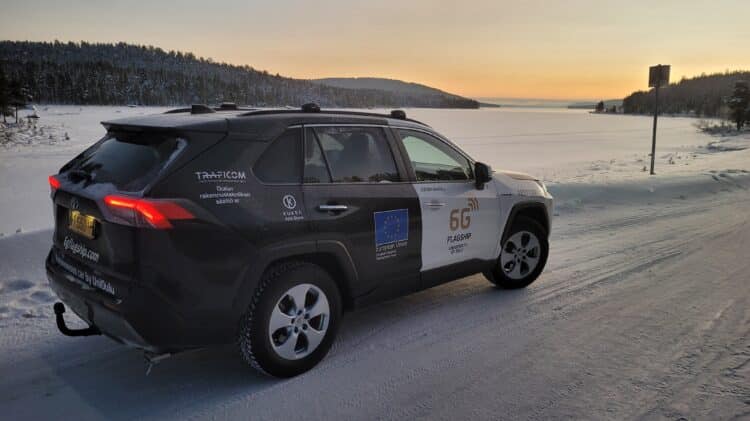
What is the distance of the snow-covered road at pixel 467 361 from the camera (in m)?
3.03

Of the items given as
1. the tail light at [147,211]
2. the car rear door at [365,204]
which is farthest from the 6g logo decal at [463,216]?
the tail light at [147,211]

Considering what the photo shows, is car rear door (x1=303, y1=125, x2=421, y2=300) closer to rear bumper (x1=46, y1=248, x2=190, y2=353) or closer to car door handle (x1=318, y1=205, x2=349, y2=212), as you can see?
car door handle (x1=318, y1=205, x2=349, y2=212)

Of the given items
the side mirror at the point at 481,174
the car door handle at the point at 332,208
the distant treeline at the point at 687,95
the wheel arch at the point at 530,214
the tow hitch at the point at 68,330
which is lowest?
the tow hitch at the point at 68,330

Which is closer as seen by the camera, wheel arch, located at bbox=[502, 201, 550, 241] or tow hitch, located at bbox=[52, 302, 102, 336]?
tow hitch, located at bbox=[52, 302, 102, 336]

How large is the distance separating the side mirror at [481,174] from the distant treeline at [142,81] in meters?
73.1

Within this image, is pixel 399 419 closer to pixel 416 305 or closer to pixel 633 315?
pixel 416 305

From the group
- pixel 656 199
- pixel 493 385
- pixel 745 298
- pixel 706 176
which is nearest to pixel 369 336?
pixel 493 385

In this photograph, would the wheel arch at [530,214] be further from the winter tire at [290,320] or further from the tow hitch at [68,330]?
the tow hitch at [68,330]

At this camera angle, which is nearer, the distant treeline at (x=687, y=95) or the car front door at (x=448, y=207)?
the car front door at (x=448, y=207)

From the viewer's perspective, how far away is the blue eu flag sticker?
372 centimetres

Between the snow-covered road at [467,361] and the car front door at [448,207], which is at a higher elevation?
the car front door at [448,207]

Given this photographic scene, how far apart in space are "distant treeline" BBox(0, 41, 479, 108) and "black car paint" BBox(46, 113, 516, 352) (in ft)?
242

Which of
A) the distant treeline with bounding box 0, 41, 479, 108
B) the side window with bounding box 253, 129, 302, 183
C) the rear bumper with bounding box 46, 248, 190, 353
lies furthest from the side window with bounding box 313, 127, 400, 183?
the distant treeline with bounding box 0, 41, 479, 108

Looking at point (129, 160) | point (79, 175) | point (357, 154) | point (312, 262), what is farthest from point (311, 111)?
point (79, 175)
